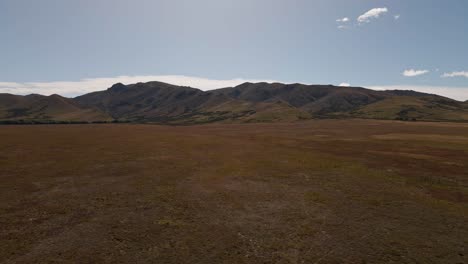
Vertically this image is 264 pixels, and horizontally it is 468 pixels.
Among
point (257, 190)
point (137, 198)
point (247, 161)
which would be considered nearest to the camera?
point (137, 198)

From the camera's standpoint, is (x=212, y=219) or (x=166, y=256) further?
(x=212, y=219)

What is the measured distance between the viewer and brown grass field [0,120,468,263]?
647 inches

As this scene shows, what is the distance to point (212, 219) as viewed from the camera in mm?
21391

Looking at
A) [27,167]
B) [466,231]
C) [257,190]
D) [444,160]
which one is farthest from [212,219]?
[444,160]

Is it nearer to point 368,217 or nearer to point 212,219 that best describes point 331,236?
point 368,217

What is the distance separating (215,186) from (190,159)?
16.2 m

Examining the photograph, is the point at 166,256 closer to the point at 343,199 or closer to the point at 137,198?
the point at 137,198

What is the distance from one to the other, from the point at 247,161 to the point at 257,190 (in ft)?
50.9

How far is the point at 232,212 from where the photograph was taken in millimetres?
22812

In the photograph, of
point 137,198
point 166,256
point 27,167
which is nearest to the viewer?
point 166,256

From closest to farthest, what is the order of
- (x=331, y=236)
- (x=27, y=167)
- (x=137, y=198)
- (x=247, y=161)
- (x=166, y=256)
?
(x=166, y=256) < (x=331, y=236) < (x=137, y=198) < (x=27, y=167) < (x=247, y=161)

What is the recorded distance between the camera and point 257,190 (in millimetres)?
28922

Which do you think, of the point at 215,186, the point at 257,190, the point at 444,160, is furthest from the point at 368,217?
the point at 444,160

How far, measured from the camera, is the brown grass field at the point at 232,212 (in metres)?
16.4
